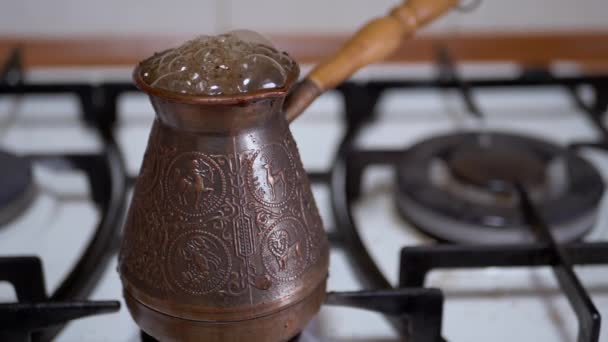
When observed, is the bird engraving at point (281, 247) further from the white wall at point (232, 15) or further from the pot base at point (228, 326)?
the white wall at point (232, 15)

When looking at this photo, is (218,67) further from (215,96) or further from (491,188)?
(491,188)

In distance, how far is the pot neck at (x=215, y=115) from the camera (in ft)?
1.14

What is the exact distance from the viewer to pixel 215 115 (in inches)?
13.8

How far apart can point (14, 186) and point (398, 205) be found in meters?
0.34

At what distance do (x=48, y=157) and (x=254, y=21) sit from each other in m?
0.36

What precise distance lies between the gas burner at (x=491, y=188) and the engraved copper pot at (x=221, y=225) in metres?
0.21

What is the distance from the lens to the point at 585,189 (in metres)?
0.59

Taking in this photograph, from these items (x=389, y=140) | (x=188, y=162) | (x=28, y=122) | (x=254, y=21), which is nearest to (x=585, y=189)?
(x=389, y=140)

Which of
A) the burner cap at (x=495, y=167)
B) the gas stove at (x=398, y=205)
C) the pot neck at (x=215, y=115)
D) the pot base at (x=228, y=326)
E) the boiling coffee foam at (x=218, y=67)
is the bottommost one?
the gas stove at (x=398, y=205)

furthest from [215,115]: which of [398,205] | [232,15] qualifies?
[232,15]

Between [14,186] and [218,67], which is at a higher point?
[218,67]

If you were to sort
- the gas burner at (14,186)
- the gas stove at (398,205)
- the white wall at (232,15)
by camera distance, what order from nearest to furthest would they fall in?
1. the gas stove at (398,205)
2. the gas burner at (14,186)
3. the white wall at (232,15)

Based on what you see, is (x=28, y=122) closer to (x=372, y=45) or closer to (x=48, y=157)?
(x=48, y=157)

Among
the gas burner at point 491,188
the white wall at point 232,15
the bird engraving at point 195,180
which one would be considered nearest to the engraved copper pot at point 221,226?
the bird engraving at point 195,180
